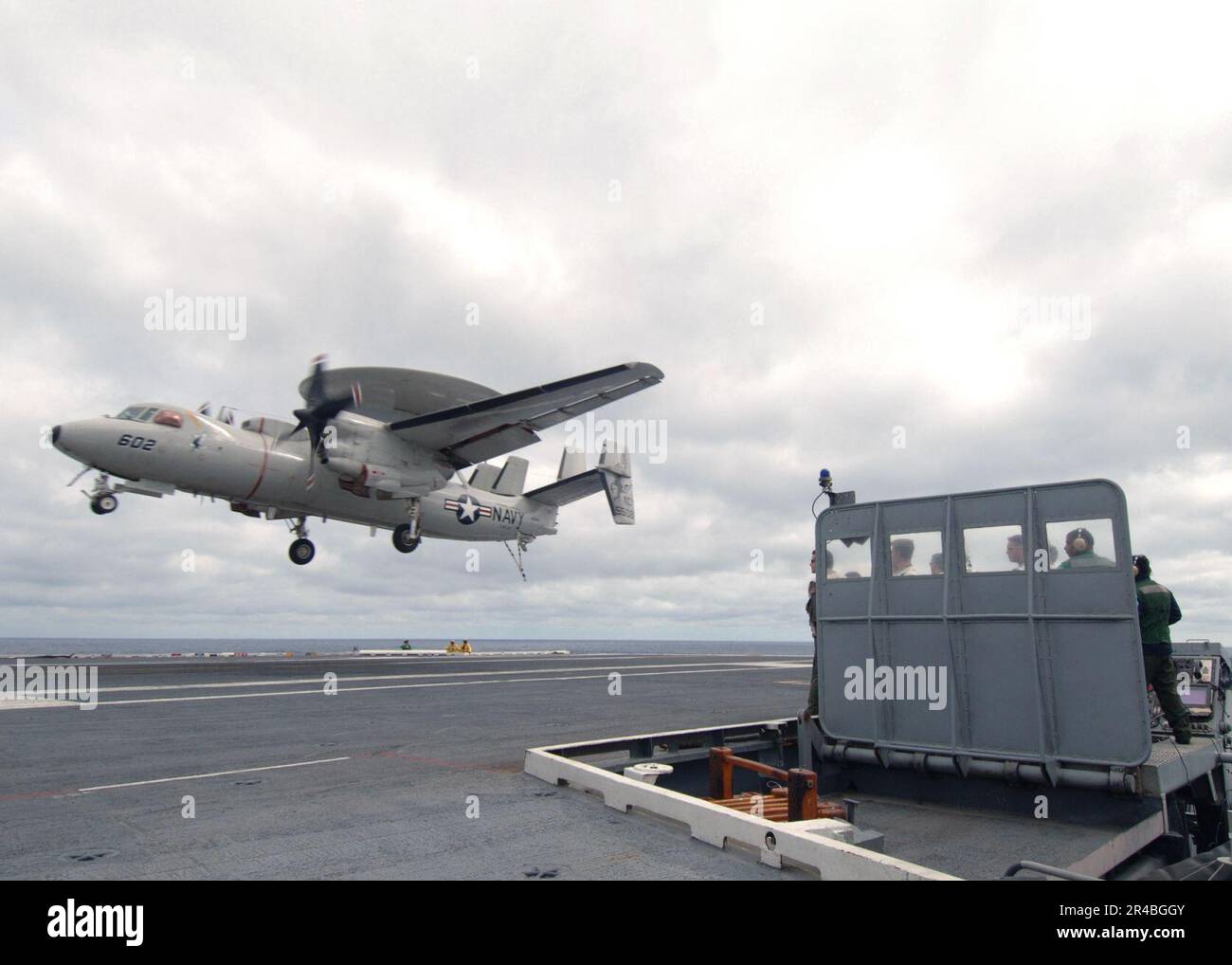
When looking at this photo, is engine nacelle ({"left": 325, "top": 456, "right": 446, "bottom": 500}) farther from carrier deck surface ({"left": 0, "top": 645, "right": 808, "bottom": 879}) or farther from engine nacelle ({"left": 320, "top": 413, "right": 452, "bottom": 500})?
carrier deck surface ({"left": 0, "top": 645, "right": 808, "bottom": 879})

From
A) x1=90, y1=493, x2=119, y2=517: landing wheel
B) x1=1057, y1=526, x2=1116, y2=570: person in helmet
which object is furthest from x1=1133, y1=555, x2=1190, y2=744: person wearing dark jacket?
x1=90, y1=493, x2=119, y2=517: landing wheel

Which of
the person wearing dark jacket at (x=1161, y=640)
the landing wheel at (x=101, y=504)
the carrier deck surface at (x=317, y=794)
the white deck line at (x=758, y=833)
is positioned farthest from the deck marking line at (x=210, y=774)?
the landing wheel at (x=101, y=504)

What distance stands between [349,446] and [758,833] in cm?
2320

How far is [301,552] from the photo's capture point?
29.7 meters

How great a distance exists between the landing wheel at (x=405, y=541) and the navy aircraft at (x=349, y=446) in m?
0.04

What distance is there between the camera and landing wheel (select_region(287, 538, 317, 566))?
2952cm

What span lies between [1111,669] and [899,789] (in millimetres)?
2947

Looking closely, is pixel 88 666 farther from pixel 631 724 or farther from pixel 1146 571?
pixel 1146 571

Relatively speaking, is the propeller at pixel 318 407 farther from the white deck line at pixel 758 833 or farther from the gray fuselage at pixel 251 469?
the white deck line at pixel 758 833

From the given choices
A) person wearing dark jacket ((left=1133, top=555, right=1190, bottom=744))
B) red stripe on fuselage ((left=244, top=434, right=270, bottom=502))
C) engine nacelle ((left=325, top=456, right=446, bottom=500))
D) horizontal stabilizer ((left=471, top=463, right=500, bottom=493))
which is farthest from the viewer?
horizontal stabilizer ((left=471, top=463, right=500, bottom=493))

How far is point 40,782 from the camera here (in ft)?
22.2
